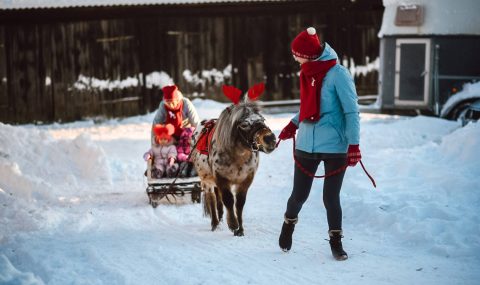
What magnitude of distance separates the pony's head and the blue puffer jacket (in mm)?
552

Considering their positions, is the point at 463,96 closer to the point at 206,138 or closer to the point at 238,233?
the point at 206,138

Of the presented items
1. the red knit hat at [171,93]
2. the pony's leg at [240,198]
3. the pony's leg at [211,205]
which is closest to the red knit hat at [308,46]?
the pony's leg at [240,198]

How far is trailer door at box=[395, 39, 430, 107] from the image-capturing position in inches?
606

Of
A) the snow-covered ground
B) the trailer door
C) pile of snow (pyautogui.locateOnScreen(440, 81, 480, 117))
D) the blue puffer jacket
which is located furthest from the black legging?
the trailer door

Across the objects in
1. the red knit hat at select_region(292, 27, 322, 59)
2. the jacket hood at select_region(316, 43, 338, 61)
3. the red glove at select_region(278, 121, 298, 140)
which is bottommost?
the red glove at select_region(278, 121, 298, 140)

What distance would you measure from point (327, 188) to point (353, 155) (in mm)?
462

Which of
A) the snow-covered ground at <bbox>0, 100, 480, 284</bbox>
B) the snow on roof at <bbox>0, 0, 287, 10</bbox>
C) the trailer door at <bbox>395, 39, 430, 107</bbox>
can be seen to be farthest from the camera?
the snow on roof at <bbox>0, 0, 287, 10</bbox>

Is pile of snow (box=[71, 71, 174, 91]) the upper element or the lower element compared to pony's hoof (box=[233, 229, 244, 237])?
upper

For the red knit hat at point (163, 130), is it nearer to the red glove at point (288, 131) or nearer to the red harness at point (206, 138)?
the red harness at point (206, 138)

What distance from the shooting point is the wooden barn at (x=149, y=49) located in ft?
53.2

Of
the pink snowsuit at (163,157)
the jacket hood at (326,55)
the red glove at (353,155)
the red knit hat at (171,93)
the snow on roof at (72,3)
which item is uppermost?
the snow on roof at (72,3)

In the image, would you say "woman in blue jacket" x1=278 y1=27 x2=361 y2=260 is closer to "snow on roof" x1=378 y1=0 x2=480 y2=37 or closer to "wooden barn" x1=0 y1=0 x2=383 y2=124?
"snow on roof" x1=378 y1=0 x2=480 y2=37

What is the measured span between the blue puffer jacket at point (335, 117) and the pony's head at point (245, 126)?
0.55 m

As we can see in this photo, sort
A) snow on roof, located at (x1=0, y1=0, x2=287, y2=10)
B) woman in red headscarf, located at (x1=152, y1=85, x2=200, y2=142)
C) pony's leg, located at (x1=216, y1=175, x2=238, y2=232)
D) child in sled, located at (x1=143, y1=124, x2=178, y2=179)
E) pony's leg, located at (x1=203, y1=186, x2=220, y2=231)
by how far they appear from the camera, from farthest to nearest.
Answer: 1. snow on roof, located at (x1=0, y1=0, x2=287, y2=10)
2. child in sled, located at (x1=143, y1=124, x2=178, y2=179)
3. woman in red headscarf, located at (x1=152, y1=85, x2=200, y2=142)
4. pony's leg, located at (x1=203, y1=186, x2=220, y2=231)
5. pony's leg, located at (x1=216, y1=175, x2=238, y2=232)
